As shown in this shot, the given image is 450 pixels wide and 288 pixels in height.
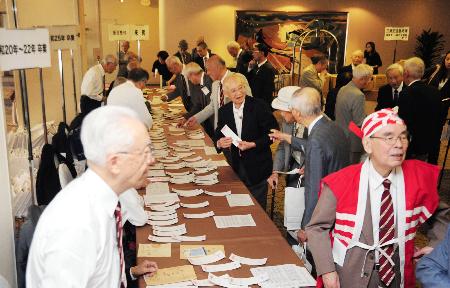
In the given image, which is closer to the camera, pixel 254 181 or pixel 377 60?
pixel 254 181

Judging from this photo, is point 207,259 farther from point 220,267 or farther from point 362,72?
point 362,72

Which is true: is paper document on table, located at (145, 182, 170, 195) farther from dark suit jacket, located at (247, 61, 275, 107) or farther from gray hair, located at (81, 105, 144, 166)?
dark suit jacket, located at (247, 61, 275, 107)

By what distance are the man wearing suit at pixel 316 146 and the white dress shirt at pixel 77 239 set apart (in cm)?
149

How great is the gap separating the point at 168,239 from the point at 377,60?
10824 mm

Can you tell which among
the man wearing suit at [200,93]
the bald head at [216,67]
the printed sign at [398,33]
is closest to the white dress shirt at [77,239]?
the bald head at [216,67]

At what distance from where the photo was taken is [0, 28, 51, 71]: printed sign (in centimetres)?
240

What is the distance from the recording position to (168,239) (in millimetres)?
2492

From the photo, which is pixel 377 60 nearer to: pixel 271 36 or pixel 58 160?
pixel 271 36

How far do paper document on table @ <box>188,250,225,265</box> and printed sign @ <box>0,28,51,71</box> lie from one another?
1447 millimetres

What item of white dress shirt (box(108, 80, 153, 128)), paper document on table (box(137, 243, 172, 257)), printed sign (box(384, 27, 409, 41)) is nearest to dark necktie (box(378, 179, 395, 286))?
paper document on table (box(137, 243, 172, 257))

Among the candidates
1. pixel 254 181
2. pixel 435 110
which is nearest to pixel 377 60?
pixel 435 110

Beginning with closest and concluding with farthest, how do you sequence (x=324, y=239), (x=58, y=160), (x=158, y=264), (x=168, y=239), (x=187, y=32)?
(x=324, y=239) → (x=158, y=264) → (x=168, y=239) → (x=58, y=160) → (x=187, y=32)

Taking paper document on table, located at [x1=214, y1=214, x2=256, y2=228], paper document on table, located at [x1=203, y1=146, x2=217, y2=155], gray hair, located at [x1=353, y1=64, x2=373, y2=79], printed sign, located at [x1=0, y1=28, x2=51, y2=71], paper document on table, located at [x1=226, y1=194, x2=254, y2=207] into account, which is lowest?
paper document on table, located at [x1=203, y1=146, x2=217, y2=155]

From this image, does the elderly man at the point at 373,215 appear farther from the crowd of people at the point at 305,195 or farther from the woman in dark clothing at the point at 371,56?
the woman in dark clothing at the point at 371,56
